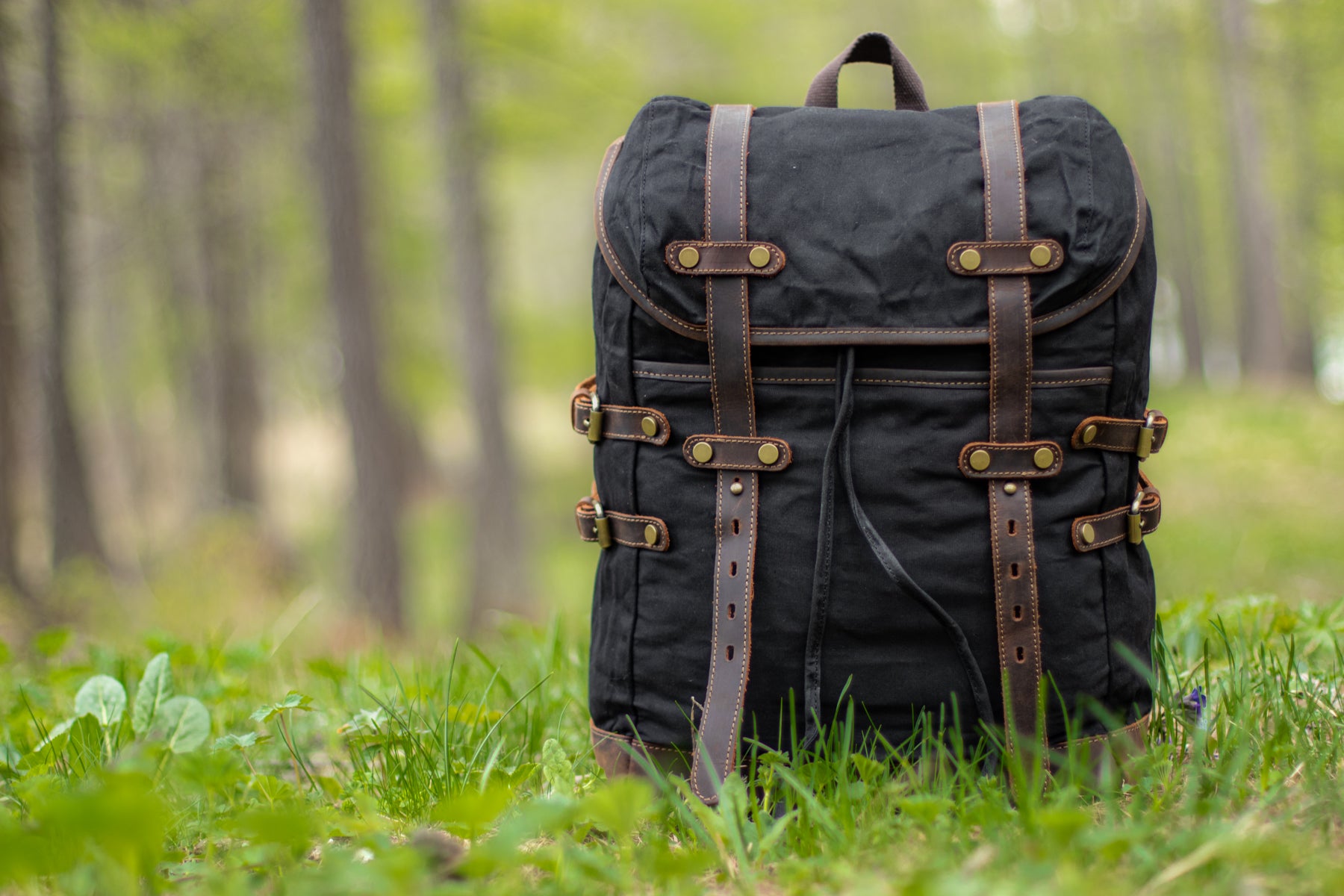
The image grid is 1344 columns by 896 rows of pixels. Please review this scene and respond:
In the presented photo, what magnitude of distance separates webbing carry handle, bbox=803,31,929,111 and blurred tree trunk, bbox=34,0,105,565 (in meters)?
6.82

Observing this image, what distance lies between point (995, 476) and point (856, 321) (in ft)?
1.25

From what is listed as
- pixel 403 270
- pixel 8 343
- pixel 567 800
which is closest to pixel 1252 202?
pixel 403 270

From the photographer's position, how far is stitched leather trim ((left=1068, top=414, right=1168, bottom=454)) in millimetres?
1794

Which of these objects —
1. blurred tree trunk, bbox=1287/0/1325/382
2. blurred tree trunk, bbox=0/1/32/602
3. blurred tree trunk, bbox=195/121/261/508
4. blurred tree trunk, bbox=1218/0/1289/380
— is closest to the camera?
blurred tree trunk, bbox=0/1/32/602

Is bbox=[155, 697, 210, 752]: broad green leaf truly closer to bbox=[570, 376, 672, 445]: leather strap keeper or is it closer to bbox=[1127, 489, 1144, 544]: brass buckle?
bbox=[570, 376, 672, 445]: leather strap keeper

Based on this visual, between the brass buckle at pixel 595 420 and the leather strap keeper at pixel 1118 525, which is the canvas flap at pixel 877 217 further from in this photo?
the leather strap keeper at pixel 1118 525

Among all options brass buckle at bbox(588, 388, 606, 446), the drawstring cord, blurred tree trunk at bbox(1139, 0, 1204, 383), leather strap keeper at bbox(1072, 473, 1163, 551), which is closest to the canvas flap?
the drawstring cord

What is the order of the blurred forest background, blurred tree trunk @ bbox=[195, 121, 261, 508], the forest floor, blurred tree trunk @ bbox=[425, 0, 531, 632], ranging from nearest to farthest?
the forest floor
the blurred forest background
blurred tree trunk @ bbox=[425, 0, 531, 632]
blurred tree trunk @ bbox=[195, 121, 261, 508]

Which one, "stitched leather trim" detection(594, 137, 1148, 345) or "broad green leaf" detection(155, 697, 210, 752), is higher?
"stitched leather trim" detection(594, 137, 1148, 345)

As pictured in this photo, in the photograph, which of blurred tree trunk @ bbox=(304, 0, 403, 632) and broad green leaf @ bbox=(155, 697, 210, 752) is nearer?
broad green leaf @ bbox=(155, 697, 210, 752)

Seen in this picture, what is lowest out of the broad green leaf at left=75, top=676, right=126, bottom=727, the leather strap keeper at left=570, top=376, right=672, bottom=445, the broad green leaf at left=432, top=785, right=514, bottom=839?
the broad green leaf at left=75, top=676, right=126, bottom=727

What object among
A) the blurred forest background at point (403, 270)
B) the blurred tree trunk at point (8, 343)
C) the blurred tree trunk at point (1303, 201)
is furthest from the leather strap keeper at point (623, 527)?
the blurred tree trunk at point (1303, 201)

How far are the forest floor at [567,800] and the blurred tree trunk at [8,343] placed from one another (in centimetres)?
481

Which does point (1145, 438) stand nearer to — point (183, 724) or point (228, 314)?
point (183, 724)
